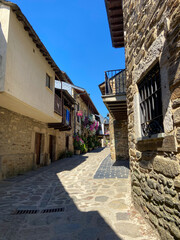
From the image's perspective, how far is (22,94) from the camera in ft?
18.1

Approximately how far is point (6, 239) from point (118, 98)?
5392mm

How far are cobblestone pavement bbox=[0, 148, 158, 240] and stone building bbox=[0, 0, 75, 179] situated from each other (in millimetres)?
2531

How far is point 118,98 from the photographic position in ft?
20.9

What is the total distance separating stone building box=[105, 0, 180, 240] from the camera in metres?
1.90

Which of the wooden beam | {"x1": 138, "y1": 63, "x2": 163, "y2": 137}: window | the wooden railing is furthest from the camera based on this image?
the wooden railing

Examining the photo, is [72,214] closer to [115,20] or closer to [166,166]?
[166,166]

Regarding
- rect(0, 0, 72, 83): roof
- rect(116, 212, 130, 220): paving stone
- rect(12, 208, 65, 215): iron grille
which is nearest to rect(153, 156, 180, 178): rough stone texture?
rect(116, 212, 130, 220): paving stone

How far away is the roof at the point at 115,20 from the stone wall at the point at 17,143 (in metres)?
5.26

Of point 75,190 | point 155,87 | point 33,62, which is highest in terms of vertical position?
point 33,62

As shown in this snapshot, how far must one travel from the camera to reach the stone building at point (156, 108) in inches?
74.6

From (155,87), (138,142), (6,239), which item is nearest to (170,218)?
(138,142)

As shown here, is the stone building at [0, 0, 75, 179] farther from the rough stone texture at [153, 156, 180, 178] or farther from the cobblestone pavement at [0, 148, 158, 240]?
the rough stone texture at [153, 156, 180, 178]

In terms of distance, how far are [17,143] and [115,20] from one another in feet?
21.2

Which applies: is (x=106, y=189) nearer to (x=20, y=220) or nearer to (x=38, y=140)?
(x=20, y=220)
